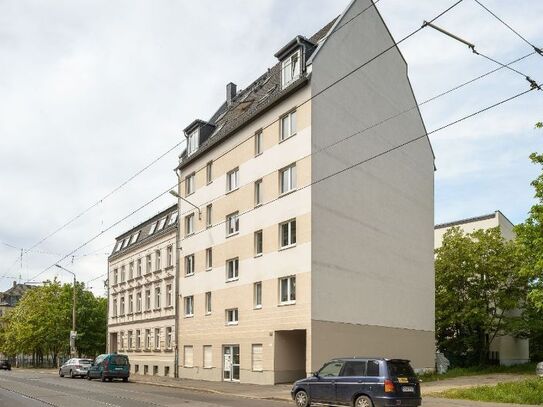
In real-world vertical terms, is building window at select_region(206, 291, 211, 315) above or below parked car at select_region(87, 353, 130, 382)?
above

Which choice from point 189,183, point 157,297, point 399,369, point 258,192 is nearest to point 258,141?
point 258,192

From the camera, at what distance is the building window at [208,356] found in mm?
37625

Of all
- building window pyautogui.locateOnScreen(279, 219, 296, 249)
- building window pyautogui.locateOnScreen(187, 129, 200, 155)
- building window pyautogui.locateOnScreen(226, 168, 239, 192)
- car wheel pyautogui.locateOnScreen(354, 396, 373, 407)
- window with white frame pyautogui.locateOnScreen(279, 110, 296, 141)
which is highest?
building window pyautogui.locateOnScreen(187, 129, 200, 155)

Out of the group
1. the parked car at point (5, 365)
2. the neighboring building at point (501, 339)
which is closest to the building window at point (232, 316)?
the neighboring building at point (501, 339)

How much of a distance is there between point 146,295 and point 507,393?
33.1 m

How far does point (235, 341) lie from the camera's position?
34844 mm

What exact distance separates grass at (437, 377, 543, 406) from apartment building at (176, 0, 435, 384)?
7.02 meters

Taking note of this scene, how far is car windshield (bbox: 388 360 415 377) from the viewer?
1833cm

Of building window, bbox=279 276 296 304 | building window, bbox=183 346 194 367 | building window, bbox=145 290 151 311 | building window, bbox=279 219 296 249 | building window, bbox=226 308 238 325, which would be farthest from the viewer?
building window, bbox=145 290 151 311

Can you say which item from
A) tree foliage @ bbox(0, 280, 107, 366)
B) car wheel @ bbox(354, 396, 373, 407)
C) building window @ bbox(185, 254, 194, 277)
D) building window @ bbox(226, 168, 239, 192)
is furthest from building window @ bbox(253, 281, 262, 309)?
tree foliage @ bbox(0, 280, 107, 366)

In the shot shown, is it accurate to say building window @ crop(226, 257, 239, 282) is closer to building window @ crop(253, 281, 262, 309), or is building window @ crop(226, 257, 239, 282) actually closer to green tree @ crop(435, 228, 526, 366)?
building window @ crop(253, 281, 262, 309)

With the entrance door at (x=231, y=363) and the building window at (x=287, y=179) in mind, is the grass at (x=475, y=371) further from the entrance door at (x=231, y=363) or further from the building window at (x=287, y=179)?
the building window at (x=287, y=179)

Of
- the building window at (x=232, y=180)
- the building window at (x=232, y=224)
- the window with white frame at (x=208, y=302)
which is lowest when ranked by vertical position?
the window with white frame at (x=208, y=302)

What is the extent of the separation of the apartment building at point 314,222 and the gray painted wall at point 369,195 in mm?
93
